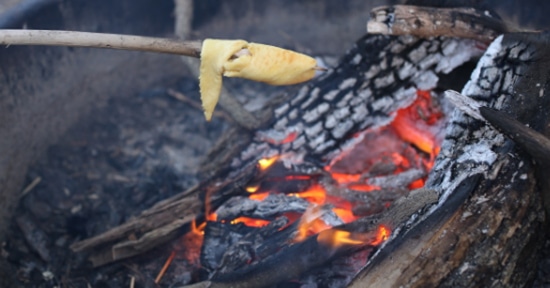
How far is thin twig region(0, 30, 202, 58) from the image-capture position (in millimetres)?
2799

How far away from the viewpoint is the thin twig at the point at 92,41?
280cm

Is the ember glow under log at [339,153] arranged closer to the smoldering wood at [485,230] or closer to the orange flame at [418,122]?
the orange flame at [418,122]

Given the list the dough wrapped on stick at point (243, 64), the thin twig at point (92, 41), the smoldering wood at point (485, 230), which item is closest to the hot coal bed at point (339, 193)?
the smoldering wood at point (485, 230)

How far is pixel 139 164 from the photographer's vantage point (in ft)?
16.3

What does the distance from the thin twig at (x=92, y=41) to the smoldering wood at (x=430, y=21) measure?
1382mm

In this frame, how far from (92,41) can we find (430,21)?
2.34 metres

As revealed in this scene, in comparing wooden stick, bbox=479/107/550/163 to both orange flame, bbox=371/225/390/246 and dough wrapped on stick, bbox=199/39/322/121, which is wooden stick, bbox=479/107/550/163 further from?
dough wrapped on stick, bbox=199/39/322/121

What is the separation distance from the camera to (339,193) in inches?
145

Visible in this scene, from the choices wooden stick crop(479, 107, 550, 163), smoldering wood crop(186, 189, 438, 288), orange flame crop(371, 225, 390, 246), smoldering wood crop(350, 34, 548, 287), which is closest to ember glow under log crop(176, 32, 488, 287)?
smoldering wood crop(186, 189, 438, 288)

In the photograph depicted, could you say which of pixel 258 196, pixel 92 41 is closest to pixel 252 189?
pixel 258 196

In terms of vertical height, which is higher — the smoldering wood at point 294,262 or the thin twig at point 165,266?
the smoldering wood at point 294,262

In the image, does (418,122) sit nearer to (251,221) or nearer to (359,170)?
(359,170)

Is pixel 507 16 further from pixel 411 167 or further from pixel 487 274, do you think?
pixel 487 274

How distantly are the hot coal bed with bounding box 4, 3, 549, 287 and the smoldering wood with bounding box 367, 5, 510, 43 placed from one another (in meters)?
0.12
